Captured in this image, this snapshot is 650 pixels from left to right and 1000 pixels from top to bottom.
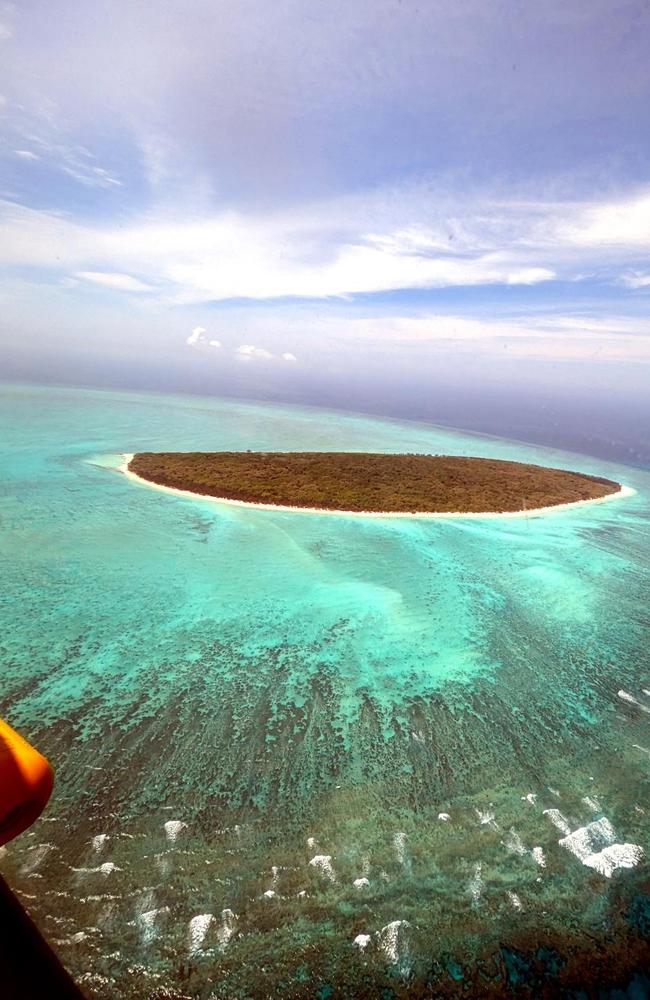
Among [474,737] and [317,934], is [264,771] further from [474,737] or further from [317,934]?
[474,737]

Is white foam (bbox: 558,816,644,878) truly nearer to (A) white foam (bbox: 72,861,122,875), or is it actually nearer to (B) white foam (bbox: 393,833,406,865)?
(B) white foam (bbox: 393,833,406,865)

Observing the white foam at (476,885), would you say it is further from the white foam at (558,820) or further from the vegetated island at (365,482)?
the vegetated island at (365,482)

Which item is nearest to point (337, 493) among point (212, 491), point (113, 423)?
point (212, 491)

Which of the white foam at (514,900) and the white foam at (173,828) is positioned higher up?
the white foam at (514,900)

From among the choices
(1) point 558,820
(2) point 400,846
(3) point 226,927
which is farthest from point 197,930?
(1) point 558,820

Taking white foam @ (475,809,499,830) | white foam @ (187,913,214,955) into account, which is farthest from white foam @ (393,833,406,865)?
white foam @ (187,913,214,955)

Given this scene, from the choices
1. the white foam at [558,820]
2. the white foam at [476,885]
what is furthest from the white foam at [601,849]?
the white foam at [476,885]
